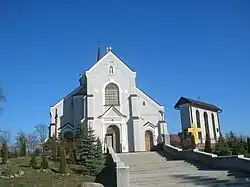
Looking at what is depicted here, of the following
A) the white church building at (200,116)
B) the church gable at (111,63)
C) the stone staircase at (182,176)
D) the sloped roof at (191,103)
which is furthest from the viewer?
the church gable at (111,63)

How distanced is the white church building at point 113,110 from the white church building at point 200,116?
486cm

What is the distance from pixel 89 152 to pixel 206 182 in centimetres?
948

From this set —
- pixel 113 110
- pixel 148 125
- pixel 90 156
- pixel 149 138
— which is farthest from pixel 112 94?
pixel 90 156

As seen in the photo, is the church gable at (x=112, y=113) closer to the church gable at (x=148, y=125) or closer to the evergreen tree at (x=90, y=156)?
the church gable at (x=148, y=125)

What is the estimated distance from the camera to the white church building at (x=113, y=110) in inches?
1337

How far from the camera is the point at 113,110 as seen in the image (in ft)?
114

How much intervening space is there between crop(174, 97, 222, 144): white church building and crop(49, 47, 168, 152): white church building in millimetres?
4856

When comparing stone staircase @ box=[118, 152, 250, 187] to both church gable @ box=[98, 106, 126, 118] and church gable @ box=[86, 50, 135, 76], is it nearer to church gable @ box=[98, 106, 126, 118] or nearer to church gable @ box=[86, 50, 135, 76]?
church gable @ box=[98, 106, 126, 118]

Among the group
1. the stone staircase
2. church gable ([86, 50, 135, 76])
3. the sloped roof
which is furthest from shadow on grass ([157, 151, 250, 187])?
church gable ([86, 50, 135, 76])

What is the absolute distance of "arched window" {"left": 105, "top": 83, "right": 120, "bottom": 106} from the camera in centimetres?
3559

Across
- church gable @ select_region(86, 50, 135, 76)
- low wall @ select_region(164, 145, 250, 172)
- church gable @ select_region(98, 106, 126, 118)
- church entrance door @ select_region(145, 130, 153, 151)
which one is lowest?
low wall @ select_region(164, 145, 250, 172)

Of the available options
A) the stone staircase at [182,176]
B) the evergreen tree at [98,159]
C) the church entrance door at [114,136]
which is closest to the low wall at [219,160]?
the stone staircase at [182,176]

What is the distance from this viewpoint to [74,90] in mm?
37312

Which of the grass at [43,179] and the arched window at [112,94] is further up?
the arched window at [112,94]
